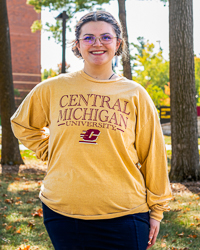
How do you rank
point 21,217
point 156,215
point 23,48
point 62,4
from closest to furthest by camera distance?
point 156,215
point 21,217
point 62,4
point 23,48

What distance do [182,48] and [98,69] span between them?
18.3 ft

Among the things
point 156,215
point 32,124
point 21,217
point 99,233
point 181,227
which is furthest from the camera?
point 21,217

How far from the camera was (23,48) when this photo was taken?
36.4m

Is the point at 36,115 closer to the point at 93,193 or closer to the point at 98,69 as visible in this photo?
the point at 98,69

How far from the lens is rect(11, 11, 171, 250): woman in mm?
1764

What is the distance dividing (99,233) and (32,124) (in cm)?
85

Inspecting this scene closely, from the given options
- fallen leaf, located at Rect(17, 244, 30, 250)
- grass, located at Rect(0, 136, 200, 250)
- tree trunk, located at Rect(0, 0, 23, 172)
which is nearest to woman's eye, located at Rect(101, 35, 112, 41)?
grass, located at Rect(0, 136, 200, 250)

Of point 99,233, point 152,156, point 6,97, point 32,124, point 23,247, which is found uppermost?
point 32,124

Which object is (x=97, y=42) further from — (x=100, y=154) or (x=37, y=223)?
(x=37, y=223)

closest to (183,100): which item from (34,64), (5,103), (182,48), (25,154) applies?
(182,48)

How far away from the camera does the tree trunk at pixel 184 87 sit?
7129 millimetres

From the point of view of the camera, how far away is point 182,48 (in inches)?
282

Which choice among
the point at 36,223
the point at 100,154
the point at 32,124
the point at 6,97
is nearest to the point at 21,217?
the point at 36,223

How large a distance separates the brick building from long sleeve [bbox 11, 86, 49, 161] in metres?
34.6
